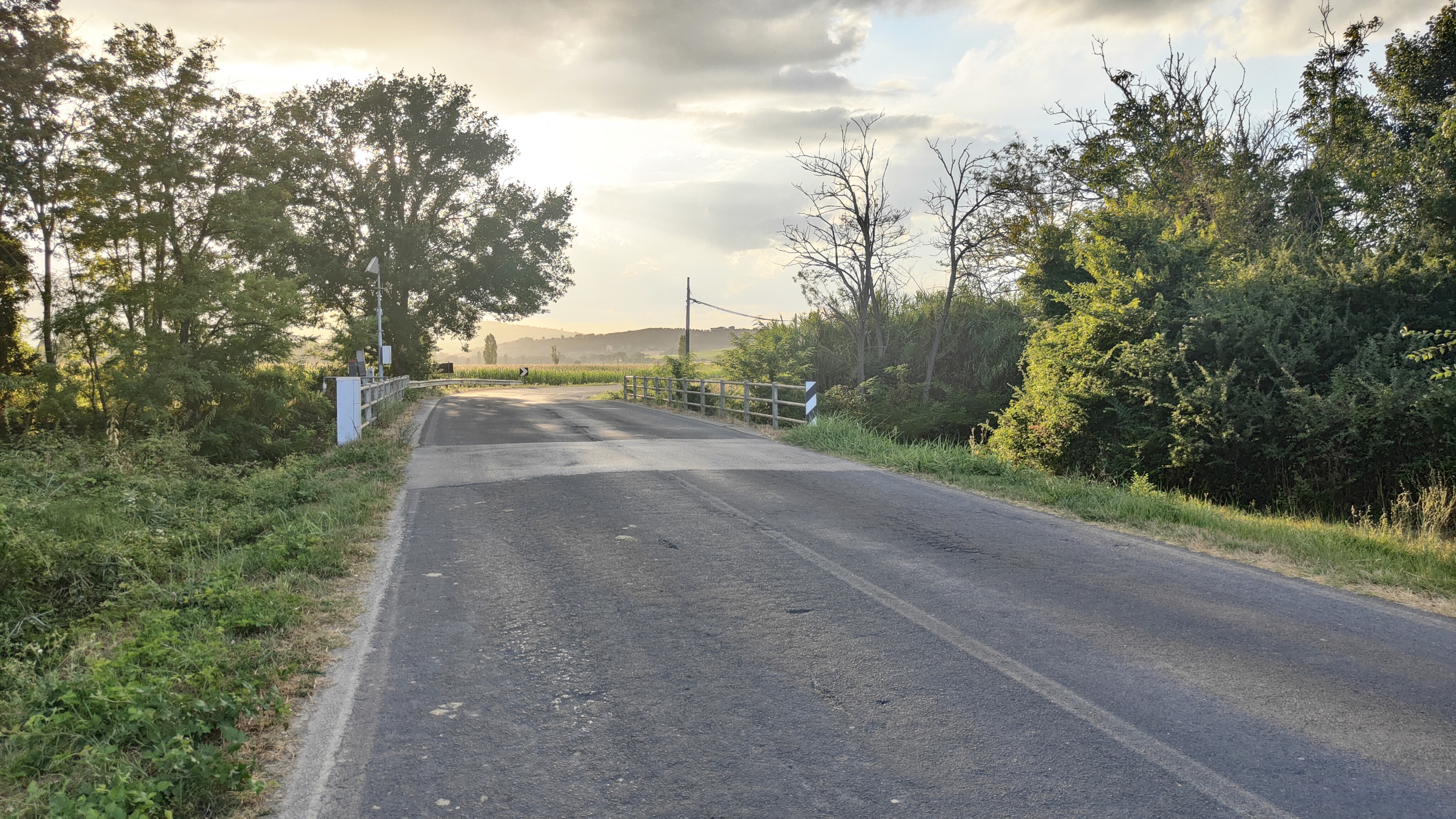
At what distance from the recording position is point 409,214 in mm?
44000

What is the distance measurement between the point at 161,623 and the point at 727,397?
57.4ft

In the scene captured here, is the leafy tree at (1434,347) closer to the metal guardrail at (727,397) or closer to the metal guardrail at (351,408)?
the metal guardrail at (727,397)

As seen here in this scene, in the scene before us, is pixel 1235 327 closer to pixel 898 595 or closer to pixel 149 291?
pixel 898 595

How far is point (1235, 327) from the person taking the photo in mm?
12414

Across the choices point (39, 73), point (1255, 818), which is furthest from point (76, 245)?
point (1255, 818)

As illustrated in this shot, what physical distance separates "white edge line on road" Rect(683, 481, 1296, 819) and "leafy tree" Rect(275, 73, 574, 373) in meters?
39.6

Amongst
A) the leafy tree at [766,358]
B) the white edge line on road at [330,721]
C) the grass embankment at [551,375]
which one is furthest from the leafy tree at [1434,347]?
the grass embankment at [551,375]

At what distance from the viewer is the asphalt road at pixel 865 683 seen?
3154 millimetres

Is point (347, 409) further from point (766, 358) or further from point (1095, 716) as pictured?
point (1095, 716)

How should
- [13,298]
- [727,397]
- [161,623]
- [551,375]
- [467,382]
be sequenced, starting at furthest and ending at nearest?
[551,375] → [467,382] → [13,298] → [727,397] → [161,623]

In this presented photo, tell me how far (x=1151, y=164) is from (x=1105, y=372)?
48.8ft

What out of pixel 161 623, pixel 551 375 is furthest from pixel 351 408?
pixel 551 375

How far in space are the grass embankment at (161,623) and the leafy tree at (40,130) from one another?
17091 millimetres

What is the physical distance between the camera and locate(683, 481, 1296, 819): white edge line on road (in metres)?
3.07
